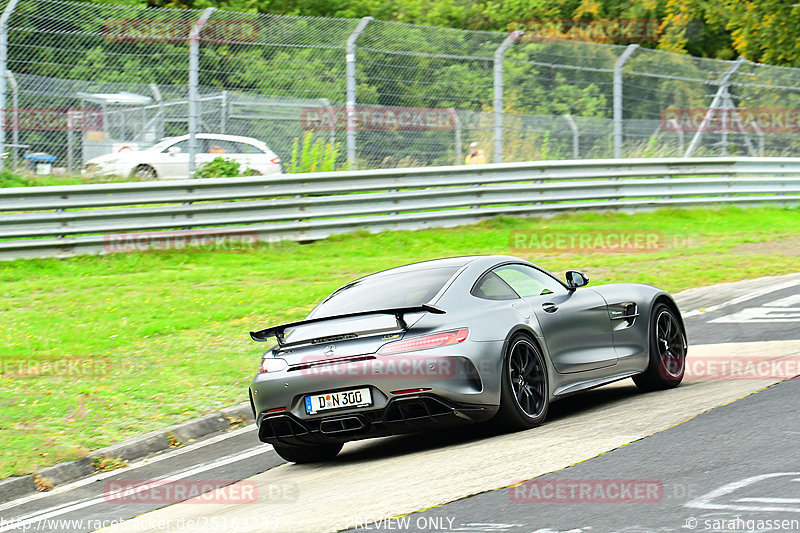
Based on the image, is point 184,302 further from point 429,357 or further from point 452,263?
point 429,357

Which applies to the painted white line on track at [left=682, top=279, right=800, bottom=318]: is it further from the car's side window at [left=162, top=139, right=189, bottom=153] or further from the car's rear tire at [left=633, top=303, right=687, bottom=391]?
the car's side window at [left=162, top=139, right=189, bottom=153]

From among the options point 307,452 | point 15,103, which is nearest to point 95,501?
point 307,452

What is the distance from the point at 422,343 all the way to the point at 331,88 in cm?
1100

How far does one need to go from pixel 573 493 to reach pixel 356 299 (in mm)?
2739

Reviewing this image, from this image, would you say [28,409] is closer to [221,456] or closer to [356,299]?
[221,456]

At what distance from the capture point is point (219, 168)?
16.9m

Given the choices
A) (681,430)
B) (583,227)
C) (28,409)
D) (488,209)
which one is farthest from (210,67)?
(681,430)

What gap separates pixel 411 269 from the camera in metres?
7.98

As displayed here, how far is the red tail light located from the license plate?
0.99ft

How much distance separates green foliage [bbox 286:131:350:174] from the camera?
56.3ft

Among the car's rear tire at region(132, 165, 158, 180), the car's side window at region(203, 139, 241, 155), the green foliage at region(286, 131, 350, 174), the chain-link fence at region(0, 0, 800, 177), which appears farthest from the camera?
the green foliage at region(286, 131, 350, 174)

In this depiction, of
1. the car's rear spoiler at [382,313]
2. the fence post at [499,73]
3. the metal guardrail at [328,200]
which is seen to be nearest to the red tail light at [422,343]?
the car's rear spoiler at [382,313]

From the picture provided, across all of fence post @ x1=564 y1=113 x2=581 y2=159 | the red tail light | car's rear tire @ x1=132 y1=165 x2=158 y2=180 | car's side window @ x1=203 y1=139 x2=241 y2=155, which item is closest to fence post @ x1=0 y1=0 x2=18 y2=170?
car's rear tire @ x1=132 y1=165 x2=158 y2=180

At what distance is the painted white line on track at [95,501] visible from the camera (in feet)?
20.7
